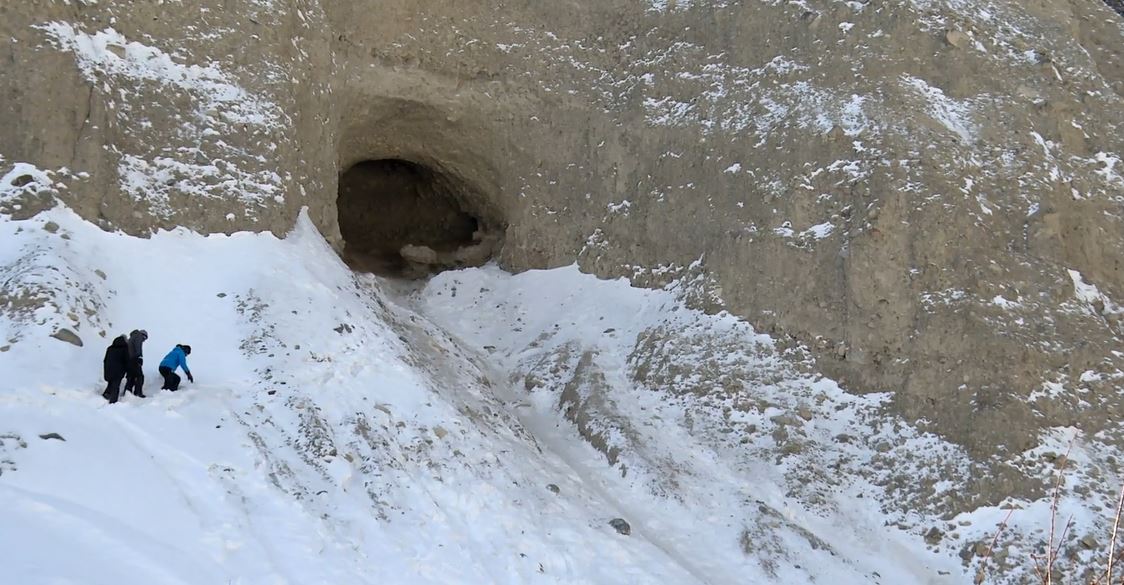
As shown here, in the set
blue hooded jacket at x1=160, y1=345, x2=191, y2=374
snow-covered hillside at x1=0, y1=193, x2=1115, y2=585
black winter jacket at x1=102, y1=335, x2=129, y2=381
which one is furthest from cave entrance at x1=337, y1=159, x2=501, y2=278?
black winter jacket at x1=102, y1=335, x2=129, y2=381

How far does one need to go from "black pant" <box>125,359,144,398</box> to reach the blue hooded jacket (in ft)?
0.95

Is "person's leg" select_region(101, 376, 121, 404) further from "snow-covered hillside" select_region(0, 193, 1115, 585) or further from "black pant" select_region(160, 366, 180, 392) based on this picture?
"black pant" select_region(160, 366, 180, 392)

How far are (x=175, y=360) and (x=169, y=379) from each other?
8.7 inches

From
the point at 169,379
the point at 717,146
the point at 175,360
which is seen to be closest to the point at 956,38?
the point at 717,146

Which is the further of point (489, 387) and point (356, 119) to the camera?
point (356, 119)

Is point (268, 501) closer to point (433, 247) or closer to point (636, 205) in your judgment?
point (636, 205)

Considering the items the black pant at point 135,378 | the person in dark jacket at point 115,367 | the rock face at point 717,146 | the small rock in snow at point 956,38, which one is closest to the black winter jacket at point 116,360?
the person in dark jacket at point 115,367

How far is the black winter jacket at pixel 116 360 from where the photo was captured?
370 inches

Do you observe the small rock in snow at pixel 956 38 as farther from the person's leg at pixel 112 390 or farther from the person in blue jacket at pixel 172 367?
the person's leg at pixel 112 390

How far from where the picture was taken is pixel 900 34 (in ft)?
49.1

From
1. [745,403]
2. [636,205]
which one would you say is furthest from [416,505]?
[636,205]

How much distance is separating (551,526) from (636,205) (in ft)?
23.9

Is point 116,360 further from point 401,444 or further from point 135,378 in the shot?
point 401,444

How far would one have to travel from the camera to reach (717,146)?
51.0 ft
